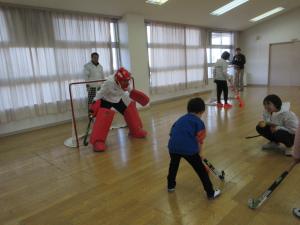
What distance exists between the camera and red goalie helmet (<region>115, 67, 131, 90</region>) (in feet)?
11.6

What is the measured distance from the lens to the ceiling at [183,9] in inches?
190

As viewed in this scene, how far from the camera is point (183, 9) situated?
20.6 feet

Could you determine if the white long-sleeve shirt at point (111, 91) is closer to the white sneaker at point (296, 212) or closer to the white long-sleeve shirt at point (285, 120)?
the white long-sleeve shirt at point (285, 120)

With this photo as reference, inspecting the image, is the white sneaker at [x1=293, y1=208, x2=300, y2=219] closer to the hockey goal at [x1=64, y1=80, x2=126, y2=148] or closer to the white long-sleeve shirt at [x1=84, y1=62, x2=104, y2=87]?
the hockey goal at [x1=64, y1=80, x2=126, y2=148]

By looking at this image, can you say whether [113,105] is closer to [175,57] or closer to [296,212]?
[296,212]

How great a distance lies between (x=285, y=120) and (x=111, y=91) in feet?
7.98

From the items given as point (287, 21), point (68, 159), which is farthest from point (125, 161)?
point (287, 21)

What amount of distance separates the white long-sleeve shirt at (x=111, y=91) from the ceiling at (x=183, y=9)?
2180mm

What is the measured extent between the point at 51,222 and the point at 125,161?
1.26 metres

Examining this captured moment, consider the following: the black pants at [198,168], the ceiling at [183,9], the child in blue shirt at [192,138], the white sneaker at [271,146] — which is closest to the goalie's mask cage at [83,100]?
the ceiling at [183,9]

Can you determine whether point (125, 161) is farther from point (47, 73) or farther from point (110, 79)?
point (47, 73)

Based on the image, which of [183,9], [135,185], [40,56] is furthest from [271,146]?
[183,9]

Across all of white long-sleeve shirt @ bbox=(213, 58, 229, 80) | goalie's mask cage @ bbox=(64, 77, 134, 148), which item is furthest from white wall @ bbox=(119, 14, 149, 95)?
white long-sleeve shirt @ bbox=(213, 58, 229, 80)

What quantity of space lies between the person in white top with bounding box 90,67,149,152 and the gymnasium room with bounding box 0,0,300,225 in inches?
0.7
